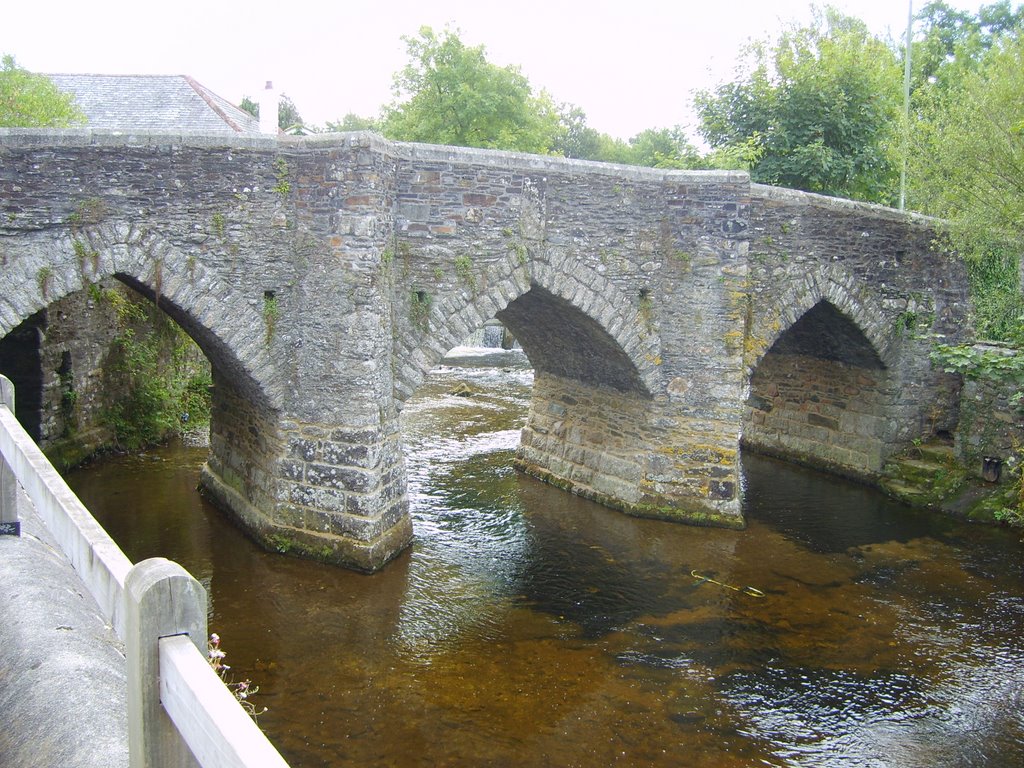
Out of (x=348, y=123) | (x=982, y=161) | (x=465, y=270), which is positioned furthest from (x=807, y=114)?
(x=348, y=123)

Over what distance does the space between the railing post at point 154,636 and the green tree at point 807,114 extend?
1459 centimetres

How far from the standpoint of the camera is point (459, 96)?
23281mm

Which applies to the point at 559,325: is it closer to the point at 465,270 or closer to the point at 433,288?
the point at 465,270

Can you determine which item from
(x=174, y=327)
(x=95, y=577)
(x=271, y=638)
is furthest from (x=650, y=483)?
(x=95, y=577)


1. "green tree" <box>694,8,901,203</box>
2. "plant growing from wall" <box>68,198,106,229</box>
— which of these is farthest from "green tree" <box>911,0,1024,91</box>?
"plant growing from wall" <box>68,198,106,229</box>

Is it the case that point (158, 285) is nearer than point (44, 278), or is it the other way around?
point (44, 278)

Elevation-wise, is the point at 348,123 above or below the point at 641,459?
above

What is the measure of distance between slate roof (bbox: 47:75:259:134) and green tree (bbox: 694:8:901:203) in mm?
9075

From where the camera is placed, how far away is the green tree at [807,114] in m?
15.4

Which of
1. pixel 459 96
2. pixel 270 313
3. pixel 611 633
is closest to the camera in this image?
pixel 611 633

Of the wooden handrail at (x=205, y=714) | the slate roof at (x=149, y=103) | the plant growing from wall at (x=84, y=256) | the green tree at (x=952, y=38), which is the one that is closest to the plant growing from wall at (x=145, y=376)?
the slate roof at (x=149, y=103)

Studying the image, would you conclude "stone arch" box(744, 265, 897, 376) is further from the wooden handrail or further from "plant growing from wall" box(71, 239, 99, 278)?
the wooden handrail

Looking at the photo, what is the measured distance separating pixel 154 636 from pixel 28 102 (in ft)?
36.6

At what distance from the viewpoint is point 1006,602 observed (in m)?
8.47
